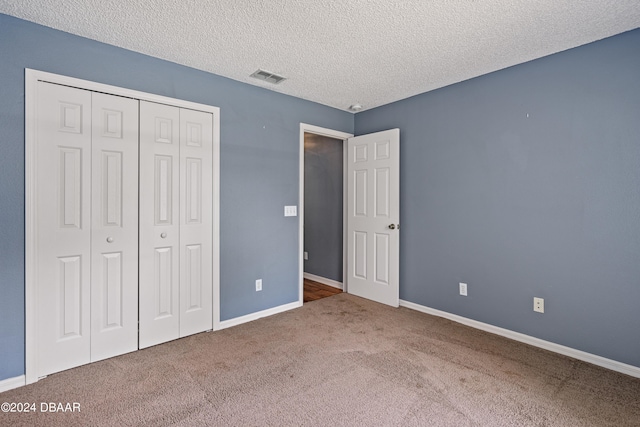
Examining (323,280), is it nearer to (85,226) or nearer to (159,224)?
(159,224)

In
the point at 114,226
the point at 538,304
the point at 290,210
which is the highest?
the point at 290,210

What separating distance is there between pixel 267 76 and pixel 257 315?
2.43 metres

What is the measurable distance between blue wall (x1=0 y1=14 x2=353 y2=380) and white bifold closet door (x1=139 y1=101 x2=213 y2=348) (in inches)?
6.7

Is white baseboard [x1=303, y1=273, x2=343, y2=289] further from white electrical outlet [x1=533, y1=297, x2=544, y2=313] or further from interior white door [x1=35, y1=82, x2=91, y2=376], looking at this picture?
interior white door [x1=35, y1=82, x2=91, y2=376]

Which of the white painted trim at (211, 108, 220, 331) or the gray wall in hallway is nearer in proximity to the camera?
the white painted trim at (211, 108, 220, 331)

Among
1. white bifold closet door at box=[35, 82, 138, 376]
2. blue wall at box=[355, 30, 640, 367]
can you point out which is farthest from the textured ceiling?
white bifold closet door at box=[35, 82, 138, 376]

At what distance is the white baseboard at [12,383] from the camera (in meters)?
2.05

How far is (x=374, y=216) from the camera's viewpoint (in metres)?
3.91

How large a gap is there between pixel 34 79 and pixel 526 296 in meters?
4.16

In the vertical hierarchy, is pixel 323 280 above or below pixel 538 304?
below

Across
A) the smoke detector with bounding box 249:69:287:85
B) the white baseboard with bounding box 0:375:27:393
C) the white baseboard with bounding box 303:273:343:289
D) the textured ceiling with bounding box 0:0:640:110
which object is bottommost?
the white baseboard with bounding box 0:375:27:393

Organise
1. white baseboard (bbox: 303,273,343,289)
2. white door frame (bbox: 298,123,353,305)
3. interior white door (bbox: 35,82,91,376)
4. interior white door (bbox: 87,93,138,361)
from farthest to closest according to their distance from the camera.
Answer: white baseboard (bbox: 303,273,343,289) → white door frame (bbox: 298,123,353,305) → interior white door (bbox: 87,93,138,361) → interior white door (bbox: 35,82,91,376)

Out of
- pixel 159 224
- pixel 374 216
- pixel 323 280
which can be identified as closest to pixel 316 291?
pixel 323 280

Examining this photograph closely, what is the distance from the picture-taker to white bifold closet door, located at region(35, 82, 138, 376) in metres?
2.21
